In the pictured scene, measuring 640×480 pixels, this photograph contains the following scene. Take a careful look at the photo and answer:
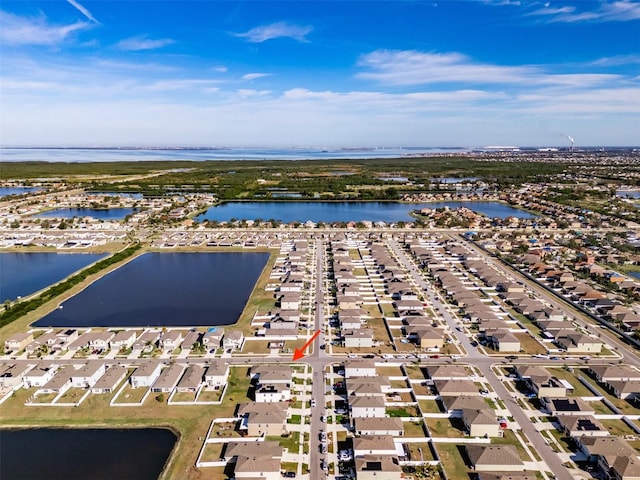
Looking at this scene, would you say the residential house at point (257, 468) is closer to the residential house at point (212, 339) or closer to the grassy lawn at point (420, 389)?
the grassy lawn at point (420, 389)

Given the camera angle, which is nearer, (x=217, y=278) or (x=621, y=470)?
(x=621, y=470)

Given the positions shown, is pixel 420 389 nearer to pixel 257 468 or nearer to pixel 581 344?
pixel 257 468

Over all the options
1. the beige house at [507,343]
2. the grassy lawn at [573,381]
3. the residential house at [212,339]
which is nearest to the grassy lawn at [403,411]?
the grassy lawn at [573,381]

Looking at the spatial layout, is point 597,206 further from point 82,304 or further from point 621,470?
point 82,304

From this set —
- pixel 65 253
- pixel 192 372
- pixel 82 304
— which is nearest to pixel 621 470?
pixel 192 372

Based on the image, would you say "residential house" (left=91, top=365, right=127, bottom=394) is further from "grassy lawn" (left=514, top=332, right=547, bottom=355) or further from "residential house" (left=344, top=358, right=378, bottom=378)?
"grassy lawn" (left=514, top=332, right=547, bottom=355)

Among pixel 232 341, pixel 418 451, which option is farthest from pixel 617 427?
pixel 232 341
